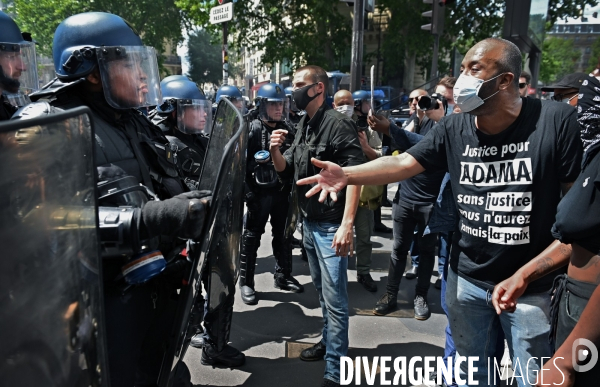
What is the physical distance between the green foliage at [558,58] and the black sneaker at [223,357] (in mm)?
44959

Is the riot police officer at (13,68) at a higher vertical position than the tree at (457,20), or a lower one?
lower

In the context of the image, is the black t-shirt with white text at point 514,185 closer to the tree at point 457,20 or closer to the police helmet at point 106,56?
the police helmet at point 106,56

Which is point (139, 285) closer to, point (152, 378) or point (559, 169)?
point (152, 378)

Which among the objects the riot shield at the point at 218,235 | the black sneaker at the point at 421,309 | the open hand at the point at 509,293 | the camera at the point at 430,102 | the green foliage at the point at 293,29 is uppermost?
the green foliage at the point at 293,29

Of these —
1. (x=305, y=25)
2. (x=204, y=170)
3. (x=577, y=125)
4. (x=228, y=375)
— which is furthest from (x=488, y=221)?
(x=305, y=25)

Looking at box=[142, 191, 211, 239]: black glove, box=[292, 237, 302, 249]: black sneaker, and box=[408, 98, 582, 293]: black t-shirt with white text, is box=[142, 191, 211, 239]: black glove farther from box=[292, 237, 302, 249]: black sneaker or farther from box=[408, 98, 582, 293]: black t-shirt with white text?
box=[292, 237, 302, 249]: black sneaker

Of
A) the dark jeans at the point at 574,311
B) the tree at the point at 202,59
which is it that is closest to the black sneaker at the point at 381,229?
the dark jeans at the point at 574,311

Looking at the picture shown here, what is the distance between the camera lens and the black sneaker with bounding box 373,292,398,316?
4035 mm

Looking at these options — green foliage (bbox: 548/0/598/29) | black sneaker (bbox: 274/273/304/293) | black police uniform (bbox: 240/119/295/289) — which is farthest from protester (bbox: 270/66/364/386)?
green foliage (bbox: 548/0/598/29)

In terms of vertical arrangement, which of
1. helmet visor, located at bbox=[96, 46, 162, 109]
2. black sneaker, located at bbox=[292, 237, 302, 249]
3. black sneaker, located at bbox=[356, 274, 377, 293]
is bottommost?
black sneaker, located at bbox=[292, 237, 302, 249]

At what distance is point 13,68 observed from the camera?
2.59 meters

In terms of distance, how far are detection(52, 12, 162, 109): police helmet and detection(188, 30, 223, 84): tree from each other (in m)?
51.8

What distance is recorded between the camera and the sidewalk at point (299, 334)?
3088 mm

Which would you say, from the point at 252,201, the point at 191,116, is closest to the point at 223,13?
the point at 252,201
